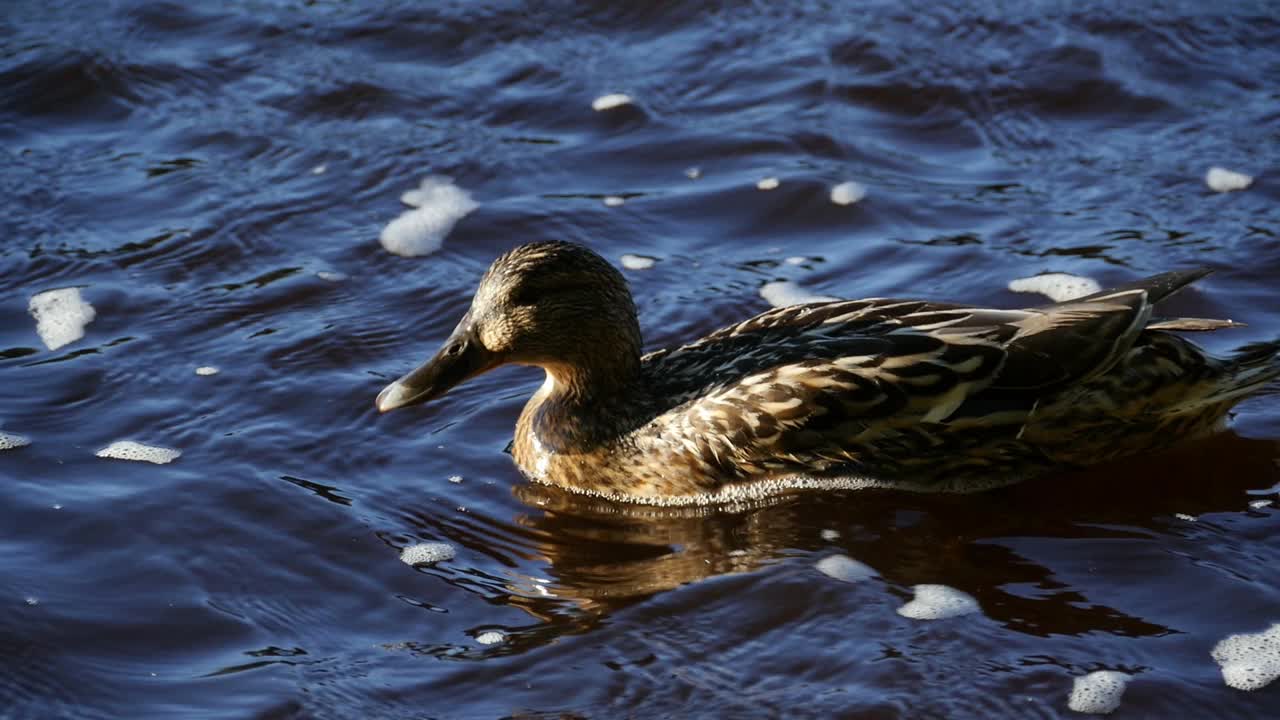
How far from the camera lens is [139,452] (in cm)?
718

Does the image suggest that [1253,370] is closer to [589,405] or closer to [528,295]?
[589,405]

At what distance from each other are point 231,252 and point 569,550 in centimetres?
334

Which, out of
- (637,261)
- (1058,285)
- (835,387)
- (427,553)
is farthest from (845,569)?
(637,261)

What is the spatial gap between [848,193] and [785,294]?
48.2 inches

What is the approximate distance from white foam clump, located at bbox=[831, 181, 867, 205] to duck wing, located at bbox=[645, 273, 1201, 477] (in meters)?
2.68

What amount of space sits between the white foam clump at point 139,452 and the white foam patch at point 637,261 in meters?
2.72

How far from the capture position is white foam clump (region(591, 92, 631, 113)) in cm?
1065

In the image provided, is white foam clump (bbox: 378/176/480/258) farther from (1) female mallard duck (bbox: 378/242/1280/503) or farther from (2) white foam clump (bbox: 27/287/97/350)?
(1) female mallard duck (bbox: 378/242/1280/503)

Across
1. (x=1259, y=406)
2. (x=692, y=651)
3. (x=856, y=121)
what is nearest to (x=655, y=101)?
(x=856, y=121)

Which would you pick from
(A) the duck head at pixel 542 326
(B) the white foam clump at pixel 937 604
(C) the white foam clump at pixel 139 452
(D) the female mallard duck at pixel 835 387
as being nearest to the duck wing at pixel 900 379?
(D) the female mallard duck at pixel 835 387

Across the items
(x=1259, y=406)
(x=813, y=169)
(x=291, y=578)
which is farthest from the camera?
(x=813, y=169)

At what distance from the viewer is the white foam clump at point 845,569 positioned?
6234 mm

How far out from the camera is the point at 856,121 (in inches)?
409

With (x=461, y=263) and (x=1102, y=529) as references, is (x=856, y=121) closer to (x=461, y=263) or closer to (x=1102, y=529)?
Answer: (x=461, y=263)
